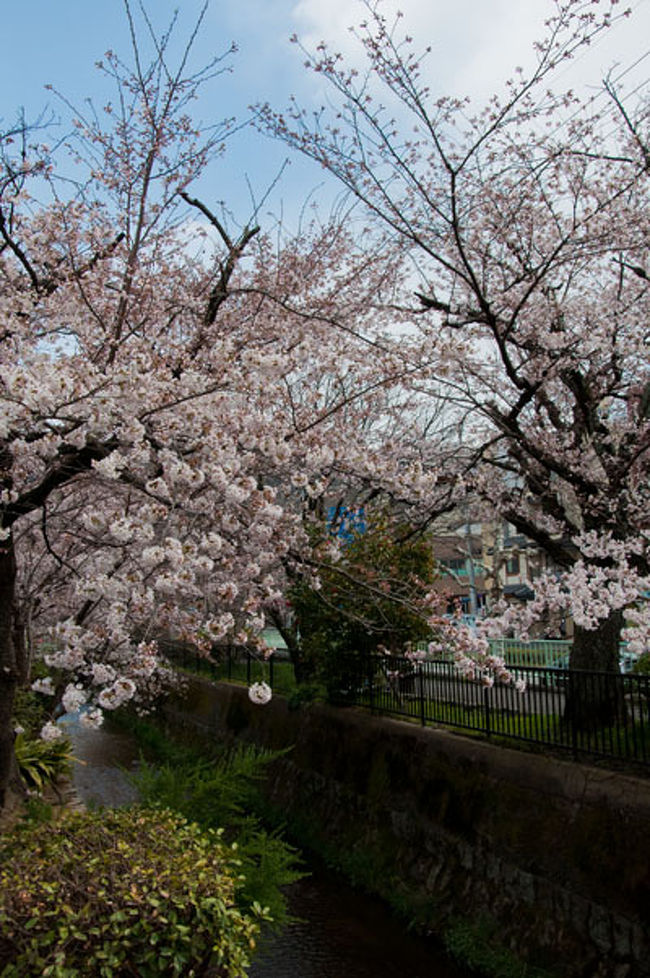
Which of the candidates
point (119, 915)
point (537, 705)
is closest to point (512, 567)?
point (537, 705)

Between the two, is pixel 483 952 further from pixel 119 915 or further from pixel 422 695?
pixel 119 915

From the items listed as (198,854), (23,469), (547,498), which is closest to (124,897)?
(198,854)

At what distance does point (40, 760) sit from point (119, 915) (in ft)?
26.4

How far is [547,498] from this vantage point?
10.9 metres

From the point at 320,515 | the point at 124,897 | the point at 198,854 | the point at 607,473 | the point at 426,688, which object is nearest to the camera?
the point at 124,897

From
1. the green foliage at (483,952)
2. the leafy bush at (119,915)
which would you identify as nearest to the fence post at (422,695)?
the green foliage at (483,952)

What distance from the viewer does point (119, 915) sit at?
12.3 feet

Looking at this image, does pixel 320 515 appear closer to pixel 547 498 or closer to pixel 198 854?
pixel 547 498

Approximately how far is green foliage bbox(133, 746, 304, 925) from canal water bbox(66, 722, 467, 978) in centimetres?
62

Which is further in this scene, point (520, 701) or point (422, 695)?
point (422, 695)

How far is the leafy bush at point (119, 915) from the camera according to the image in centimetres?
371

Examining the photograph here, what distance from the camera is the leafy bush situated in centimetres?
371

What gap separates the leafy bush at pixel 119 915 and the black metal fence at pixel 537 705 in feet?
11.8

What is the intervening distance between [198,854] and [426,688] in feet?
20.8
